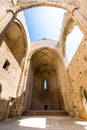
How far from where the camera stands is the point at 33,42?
13961 mm

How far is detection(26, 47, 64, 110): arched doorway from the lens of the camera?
1559cm

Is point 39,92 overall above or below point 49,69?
below

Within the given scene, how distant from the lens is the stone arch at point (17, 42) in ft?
35.0

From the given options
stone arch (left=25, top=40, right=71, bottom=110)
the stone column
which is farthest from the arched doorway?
the stone column

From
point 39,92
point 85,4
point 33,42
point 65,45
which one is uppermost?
point 33,42

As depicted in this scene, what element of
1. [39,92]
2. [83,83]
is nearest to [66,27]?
[83,83]

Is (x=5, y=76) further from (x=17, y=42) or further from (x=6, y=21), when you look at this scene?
(x=17, y=42)

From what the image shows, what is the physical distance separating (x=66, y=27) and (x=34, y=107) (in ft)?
37.3

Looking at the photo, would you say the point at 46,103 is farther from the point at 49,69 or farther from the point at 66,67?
the point at 66,67

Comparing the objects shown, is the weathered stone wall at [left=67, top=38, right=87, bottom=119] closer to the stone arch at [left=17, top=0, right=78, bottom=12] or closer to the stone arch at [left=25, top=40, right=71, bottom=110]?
the stone arch at [left=17, top=0, right=78, bottom=12]

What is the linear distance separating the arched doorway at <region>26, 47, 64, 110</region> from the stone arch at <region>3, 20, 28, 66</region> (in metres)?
3.39

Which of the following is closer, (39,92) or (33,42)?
(33,42)

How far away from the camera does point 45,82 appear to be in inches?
763

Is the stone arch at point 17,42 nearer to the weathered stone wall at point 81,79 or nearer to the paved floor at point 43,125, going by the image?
the weathered stone wall at point 81,79
